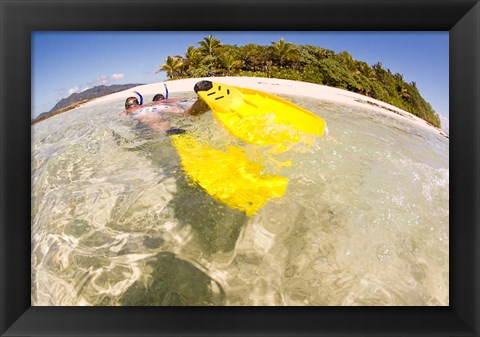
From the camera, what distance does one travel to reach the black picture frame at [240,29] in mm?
1770

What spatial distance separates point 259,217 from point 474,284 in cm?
155

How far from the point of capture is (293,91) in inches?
120

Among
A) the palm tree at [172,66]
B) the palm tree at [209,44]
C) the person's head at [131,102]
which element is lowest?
the person's head at [131,102]

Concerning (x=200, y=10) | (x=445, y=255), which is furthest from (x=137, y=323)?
(x=445, y=255)

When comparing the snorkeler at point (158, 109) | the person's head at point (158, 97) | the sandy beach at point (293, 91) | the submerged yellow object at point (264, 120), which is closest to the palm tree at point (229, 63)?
the sandy beach at point (293, 91)

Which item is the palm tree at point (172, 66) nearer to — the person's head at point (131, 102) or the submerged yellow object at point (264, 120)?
the person's head at point (131, 102)

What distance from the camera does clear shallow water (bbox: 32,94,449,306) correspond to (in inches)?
79.3

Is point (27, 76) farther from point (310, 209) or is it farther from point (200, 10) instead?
point (310, 209)

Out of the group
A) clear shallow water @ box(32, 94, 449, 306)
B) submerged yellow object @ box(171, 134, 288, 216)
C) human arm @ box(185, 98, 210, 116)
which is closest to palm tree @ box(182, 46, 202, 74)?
human arm @ box(185, 98, 210, 116)

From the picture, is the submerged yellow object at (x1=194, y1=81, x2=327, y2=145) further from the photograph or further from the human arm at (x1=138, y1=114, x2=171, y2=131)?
the human arm at (x1=138, y1=114, x2=171, y2=131)

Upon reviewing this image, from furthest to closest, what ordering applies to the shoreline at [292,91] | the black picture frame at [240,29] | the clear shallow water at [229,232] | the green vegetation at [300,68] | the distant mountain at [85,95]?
the shoreline at [292,91]
the green vegetation at [300,68]
the distant mountain at [85,95]
the clear shallow water at [229,232]
the black picture frame at [240,29]

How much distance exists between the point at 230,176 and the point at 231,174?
23 mm

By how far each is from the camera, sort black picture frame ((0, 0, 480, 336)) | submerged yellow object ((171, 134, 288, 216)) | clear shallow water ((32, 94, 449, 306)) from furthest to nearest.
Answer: submerged yellow object ((171, 134, 288, 216))
clear shallow water ((32, 94, 449, 306))
black picture frame ((0, 0, 480, 336))

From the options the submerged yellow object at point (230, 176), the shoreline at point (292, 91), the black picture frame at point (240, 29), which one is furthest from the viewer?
the shoreline at point (292, 91)
